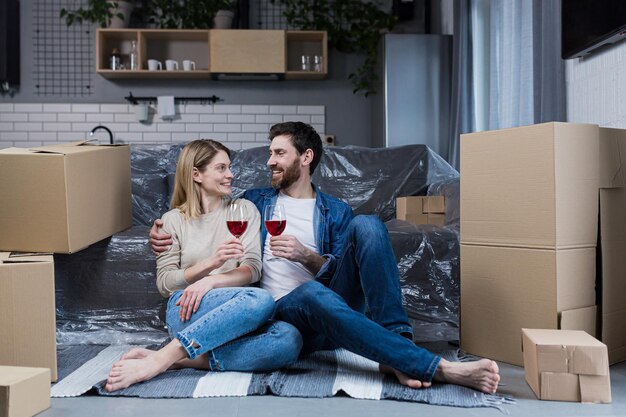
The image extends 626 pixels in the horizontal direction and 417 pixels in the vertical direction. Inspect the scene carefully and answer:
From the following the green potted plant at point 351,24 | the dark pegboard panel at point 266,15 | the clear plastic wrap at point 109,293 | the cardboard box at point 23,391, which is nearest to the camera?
the cardboard box at point 23,391

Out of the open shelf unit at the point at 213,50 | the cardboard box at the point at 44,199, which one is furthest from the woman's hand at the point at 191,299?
the open shelf unit at the point at 213,50

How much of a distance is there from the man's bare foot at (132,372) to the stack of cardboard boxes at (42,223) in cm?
26

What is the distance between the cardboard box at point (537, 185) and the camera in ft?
7.59

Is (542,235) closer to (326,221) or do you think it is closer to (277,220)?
(326,221)

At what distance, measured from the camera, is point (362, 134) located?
6223 mm

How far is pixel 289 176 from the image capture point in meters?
2.52

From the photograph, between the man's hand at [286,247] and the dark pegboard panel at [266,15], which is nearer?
the man's hand at [286,247]

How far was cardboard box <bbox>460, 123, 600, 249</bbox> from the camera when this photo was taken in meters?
2.31

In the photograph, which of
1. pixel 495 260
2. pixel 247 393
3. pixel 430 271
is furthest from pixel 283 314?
pixel 430 271

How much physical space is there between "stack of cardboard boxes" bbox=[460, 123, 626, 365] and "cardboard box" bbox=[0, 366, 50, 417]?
1.39m

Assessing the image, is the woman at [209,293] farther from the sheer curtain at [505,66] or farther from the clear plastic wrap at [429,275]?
the sheer curtain at [505,66]

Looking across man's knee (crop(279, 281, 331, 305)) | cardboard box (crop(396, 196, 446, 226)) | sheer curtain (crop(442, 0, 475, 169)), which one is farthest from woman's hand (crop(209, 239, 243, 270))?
sheer curtain (crop(442, 0, 475, 169))

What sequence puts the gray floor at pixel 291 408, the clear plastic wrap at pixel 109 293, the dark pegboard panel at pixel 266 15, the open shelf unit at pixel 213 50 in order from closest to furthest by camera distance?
the gray floor at pixel 291 408, the clear plastic wrap at pixel 109 293, the open shelf unit at pixel 213 50, the dark pegboard panel at pixel 266 15

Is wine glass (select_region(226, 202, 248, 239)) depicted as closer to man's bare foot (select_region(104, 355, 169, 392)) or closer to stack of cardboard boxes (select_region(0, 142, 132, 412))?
man's bare foot (select_region(104, 355, 169, 392))
